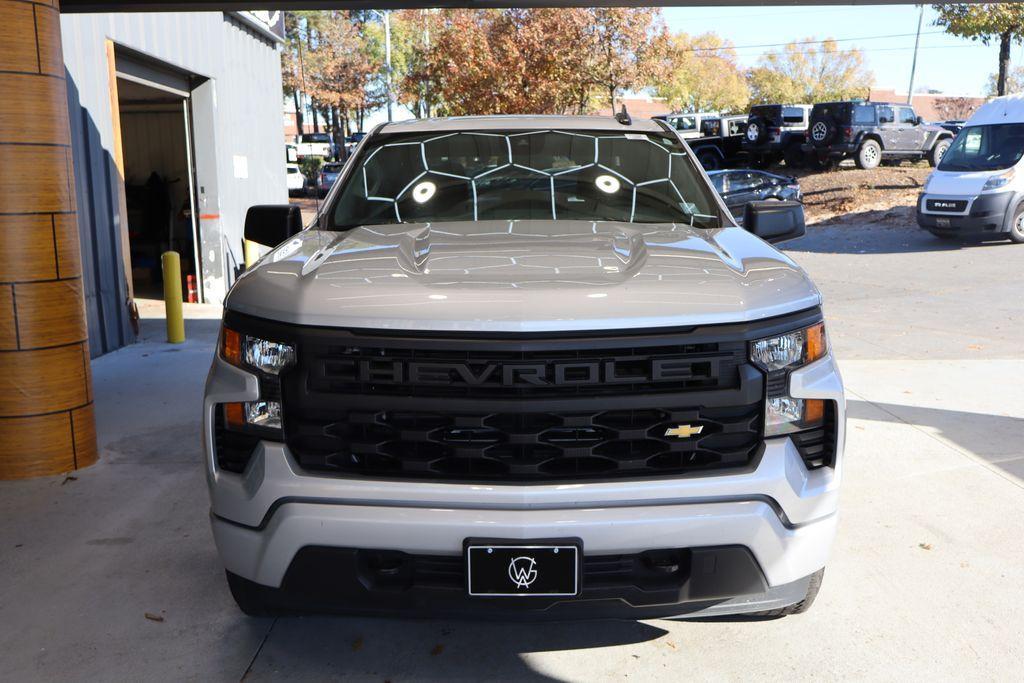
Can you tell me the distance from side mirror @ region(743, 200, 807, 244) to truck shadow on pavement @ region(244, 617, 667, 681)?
1.67 meters

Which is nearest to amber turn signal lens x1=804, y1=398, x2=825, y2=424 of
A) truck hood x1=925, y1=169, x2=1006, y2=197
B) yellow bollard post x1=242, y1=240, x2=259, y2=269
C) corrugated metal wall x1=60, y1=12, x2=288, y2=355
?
corrugated metal wall x1=60, y1=12, x2=288, y2=355

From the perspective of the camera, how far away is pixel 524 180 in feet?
13.5

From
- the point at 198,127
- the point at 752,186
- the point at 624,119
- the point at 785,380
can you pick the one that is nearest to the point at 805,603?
the point at 785,380

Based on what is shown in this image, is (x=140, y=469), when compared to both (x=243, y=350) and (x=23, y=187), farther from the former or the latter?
(x=243, y=350)

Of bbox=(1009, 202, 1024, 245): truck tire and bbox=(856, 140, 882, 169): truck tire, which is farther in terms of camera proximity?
bbox=(856, 140, 882, 169): truck tire

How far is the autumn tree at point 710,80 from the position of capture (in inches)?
2781

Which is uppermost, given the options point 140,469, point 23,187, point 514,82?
point 514,82

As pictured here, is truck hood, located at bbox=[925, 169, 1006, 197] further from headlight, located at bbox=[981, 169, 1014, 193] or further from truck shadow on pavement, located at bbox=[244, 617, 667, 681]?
truck shadow on pavement, located at bbox=[244, 617, 667, 681]

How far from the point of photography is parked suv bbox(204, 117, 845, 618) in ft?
8.23

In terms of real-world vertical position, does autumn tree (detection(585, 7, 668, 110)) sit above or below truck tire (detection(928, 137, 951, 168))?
above

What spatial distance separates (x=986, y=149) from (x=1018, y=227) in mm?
1550

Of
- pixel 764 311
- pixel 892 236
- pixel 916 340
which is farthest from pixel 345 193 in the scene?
pixel 892 236

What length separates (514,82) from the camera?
80.0ft

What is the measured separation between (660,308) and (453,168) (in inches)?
73.8
